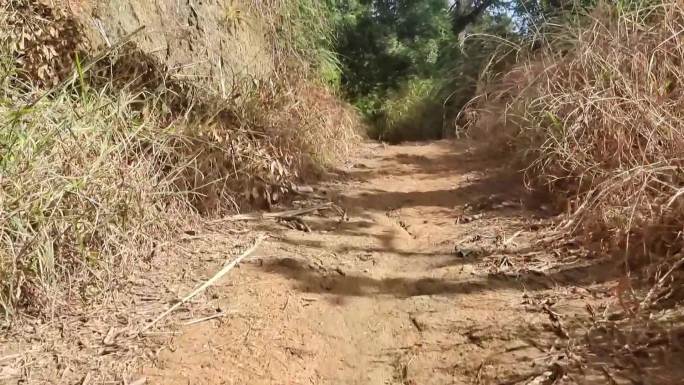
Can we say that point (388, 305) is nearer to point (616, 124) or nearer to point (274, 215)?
point (274, 215)

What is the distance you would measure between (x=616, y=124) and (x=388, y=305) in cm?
158

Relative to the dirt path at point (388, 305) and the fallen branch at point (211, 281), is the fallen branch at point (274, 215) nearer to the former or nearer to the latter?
the dirt path at point (388, 305)

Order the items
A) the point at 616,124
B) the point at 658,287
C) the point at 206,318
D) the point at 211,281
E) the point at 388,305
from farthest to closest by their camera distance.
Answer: the point at 616,124 → the point at 211,281 → the point at 388,305 → the point at 206,318 → the point at 658,287

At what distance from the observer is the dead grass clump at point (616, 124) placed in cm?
251

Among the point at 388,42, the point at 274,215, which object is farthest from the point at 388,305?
the point at 388,42

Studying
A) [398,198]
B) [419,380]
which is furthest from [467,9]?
[419,380]

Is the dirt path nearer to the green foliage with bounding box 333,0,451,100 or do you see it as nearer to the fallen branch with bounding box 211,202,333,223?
the fallen branch with bounding box 211,202,333,223

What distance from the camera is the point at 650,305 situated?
90.7 inches

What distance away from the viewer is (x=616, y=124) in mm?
3094

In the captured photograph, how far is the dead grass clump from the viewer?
8.23 feet

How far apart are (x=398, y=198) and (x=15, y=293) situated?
301 centimetres

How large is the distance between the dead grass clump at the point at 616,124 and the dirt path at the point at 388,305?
318 millimetres

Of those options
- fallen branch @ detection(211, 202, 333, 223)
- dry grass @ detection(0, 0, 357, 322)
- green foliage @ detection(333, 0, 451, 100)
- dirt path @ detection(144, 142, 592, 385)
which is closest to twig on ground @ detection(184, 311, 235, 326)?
dirt path @ detection(144, 142, 592, 385)

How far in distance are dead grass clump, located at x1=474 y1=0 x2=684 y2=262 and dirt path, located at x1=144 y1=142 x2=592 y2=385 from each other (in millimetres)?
318
